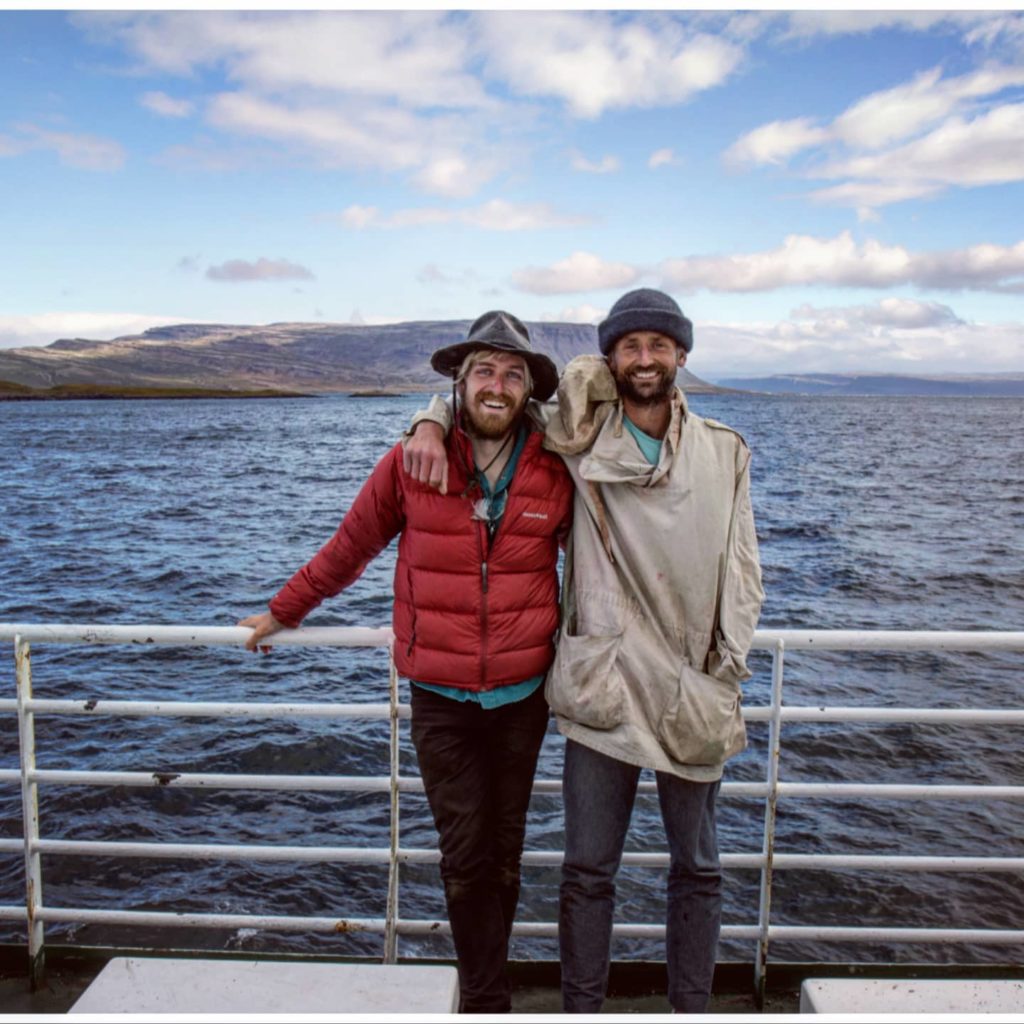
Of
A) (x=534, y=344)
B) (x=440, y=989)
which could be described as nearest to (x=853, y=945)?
(x=440, y=989)

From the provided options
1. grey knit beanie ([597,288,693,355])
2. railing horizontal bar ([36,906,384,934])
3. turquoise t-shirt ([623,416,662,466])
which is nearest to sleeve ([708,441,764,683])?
turquoise t-shirt ([623,416,662,466])

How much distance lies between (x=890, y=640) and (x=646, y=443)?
44.7 inches

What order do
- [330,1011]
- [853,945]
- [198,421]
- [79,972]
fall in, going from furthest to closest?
[198,421] → [853,945] → [79,972] → [330,1011]

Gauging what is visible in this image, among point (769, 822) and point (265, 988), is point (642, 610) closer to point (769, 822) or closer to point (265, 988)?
point (769, 822)

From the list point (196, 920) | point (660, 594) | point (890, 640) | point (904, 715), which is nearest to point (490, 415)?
point (660, 594)

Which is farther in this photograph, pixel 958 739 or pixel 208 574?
pixel 208 574

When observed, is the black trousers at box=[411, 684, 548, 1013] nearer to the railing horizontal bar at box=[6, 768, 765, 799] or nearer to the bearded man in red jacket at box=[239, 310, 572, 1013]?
the bearded man in red jacket at box=[239, 310, 572, 1013]

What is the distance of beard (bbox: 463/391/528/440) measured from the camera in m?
2.76

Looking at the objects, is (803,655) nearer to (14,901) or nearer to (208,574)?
(14,901)

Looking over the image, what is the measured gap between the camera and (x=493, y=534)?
275cm

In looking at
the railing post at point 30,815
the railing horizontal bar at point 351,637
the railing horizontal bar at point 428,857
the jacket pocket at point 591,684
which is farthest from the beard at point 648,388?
the railing post at point 30,815

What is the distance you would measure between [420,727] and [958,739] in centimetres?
952

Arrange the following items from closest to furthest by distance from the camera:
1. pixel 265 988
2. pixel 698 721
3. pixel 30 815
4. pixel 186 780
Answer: pixel 265 988 < pixel 698 721 < pixel 186 780 < pixel 30 815

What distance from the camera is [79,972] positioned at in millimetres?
3297
